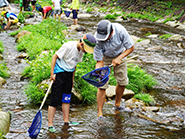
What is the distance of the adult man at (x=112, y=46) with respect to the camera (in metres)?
3.91

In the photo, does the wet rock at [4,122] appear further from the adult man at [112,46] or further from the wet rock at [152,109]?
the wet rock at [152,109]

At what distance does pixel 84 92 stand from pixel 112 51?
129 centimetres

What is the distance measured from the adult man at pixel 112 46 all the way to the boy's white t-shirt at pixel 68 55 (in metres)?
0.50

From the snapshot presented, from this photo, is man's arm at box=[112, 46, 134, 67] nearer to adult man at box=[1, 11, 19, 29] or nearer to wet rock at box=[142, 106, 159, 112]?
wet rock at box=[142, 106, 159, 112]

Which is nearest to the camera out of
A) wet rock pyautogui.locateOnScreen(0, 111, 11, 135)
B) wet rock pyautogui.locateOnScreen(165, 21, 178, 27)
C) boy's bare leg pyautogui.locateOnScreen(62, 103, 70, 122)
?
wet rock pyautogui.locateOnScreen(0, 111, 11, 135)

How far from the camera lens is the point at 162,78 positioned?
7.23 metres

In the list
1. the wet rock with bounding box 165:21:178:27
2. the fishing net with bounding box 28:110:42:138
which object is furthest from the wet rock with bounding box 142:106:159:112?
the wet rock with bounding box 165:21:178:27

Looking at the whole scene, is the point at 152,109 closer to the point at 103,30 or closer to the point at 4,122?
the point at 103,30

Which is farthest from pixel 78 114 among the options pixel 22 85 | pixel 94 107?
pixel 22 85

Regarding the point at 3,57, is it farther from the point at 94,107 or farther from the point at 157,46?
the point at 157,46

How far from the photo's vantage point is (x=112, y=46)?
13.9 ft

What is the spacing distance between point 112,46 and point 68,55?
972mm

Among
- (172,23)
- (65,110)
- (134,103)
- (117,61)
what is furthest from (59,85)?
(172,23)

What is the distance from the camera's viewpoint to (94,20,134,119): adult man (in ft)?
12.8
